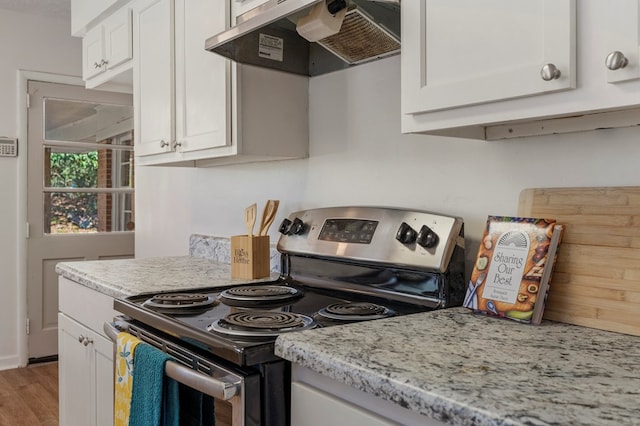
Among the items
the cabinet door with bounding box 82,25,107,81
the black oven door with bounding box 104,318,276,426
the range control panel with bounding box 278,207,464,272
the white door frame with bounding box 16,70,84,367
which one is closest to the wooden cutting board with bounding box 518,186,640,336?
the range control panel with bounding box 278,207,464,272

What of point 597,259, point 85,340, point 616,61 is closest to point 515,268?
point 597,259

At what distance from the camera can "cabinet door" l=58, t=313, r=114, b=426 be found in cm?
190

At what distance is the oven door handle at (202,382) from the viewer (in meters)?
1.08

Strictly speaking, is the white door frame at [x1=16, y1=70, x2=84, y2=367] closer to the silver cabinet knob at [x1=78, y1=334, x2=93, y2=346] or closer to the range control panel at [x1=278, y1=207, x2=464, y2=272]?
the silver cabinet knob at [x1=78, y1=334, x2=93, y2=346]

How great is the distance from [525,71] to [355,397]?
0.66m

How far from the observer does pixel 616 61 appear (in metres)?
0.91

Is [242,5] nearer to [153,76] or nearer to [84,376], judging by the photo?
[153,76]

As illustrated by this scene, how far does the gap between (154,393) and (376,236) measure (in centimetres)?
72

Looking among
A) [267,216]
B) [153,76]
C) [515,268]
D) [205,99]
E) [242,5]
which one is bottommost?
[515,268]

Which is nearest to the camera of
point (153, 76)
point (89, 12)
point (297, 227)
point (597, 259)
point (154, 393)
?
point (597, 259)

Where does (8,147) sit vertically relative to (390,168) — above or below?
above

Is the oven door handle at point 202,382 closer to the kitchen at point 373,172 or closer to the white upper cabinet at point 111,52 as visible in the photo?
the kitchen at point 373,172

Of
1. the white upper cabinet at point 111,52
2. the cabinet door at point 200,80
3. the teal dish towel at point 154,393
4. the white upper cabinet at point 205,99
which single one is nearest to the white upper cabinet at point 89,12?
the white upper cabinet at point 111,52

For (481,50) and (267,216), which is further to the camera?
(267,216)
